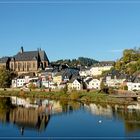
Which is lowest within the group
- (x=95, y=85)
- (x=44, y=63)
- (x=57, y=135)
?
(x=57, y=135)

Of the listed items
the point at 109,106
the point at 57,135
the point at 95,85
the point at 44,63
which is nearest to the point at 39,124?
the point at 57,135

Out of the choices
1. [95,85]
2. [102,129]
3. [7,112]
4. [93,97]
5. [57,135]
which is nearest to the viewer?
[57,135]

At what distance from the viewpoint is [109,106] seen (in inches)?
1473

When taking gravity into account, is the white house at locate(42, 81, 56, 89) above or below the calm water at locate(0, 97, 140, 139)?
above

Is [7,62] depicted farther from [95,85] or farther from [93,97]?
[93,97]

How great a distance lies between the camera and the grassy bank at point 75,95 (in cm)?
4175

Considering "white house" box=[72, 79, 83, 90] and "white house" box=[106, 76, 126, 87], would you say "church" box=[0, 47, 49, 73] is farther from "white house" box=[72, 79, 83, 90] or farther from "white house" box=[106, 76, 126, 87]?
"white house" box=[106, 76, 126, 87]

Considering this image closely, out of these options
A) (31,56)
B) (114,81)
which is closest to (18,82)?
(31,56)

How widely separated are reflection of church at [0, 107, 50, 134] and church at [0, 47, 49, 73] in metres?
41.1

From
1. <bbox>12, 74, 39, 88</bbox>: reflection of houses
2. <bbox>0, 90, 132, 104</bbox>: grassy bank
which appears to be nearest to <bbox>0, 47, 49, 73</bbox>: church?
<bbox>12, 74, 39, 88</bbox>: reflection of houses

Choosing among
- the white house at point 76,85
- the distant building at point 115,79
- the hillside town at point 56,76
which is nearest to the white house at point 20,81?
the hillside town at point 56,76

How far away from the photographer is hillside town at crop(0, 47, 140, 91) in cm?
5364

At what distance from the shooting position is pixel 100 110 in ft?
113

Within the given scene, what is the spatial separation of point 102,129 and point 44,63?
177ft
